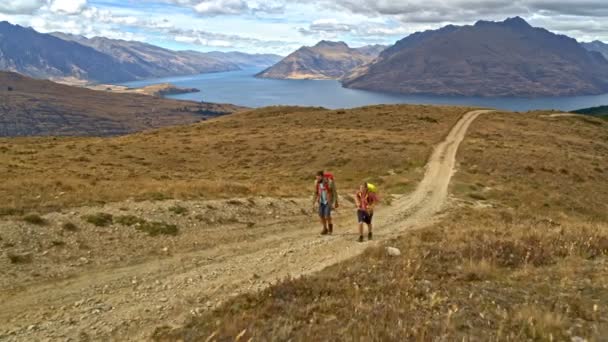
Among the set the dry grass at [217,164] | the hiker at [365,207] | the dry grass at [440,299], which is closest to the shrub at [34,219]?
the dry grass at [217,164]

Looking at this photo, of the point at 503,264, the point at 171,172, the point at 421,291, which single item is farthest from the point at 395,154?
the point at 421,291

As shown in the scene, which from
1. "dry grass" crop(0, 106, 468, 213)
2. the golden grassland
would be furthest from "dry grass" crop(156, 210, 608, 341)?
"dry grass" crop(0, 106, 468, 213)

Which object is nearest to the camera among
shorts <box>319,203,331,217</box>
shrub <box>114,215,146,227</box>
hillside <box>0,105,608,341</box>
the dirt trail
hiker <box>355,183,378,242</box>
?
hillside <box>0,105,608,341</box>

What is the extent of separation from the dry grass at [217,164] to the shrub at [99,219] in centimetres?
173

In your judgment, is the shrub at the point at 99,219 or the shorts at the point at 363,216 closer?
the shrub at the point at 99,219

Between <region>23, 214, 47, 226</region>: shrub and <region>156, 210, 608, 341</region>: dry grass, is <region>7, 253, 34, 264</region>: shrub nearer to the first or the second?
<region>23, 214, 47, 226</region>: shrub

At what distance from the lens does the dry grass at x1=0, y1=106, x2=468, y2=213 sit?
74.9ft

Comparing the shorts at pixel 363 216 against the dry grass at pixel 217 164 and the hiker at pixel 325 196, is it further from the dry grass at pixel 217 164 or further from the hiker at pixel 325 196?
the dry grass at pixel 217 164

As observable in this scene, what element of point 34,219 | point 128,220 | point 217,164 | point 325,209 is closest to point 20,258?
point 34,219

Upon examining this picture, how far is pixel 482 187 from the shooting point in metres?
35.3

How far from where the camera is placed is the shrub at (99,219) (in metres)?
17.5

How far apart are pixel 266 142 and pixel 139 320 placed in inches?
1824

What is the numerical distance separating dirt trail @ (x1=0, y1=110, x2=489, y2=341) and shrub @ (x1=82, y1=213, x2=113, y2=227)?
396cm

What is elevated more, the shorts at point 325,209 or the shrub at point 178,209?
the shorts at point 325,209
